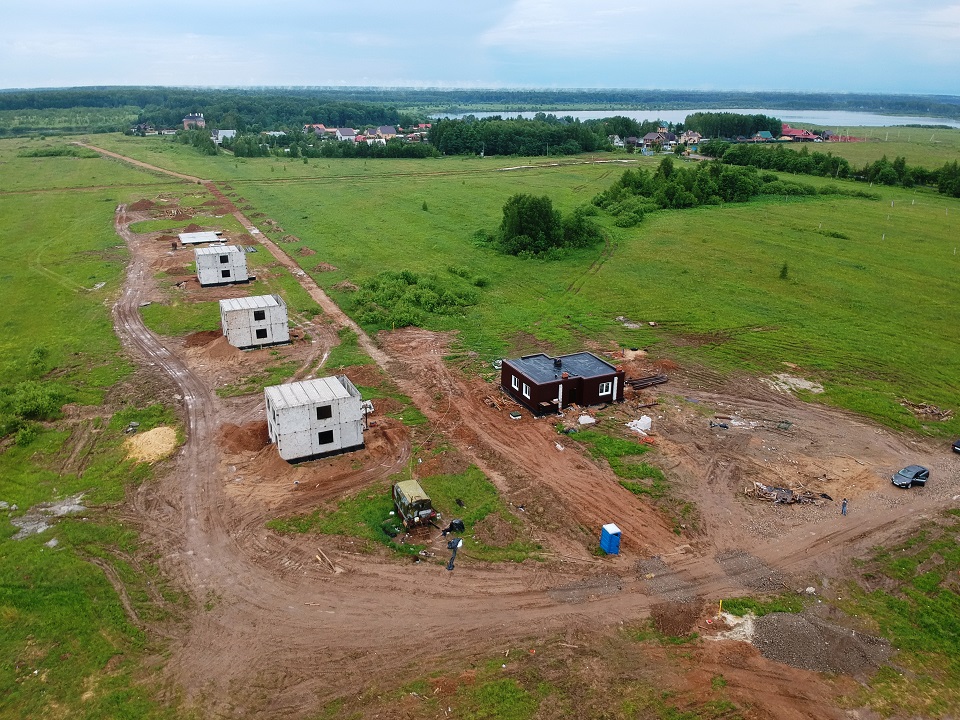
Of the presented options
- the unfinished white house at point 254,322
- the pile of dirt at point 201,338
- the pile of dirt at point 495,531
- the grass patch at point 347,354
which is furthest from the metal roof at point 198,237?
the pile of dirt at point 495,531

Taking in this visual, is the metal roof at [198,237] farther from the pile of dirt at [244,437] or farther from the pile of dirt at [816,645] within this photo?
the pile of dirt at [816,645]

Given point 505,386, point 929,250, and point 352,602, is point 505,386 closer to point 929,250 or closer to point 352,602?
point 352,602

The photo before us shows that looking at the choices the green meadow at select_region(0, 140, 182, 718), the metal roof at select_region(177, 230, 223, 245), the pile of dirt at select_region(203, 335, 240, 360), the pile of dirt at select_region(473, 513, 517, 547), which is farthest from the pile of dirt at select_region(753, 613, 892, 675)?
the metal roof at select_region(177, 230, 223, 245)

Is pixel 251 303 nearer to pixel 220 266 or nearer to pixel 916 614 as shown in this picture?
pixel 220 266

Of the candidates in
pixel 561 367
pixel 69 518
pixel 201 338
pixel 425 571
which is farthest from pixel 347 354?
pixel 425 571

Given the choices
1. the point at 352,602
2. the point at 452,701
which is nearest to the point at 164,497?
the point at 352,602

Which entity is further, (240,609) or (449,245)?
(449,245)
